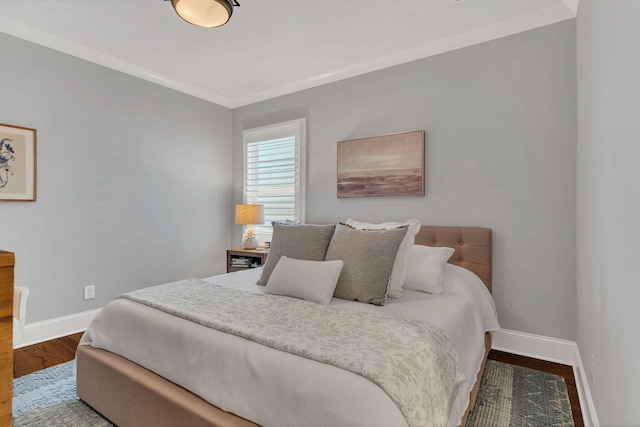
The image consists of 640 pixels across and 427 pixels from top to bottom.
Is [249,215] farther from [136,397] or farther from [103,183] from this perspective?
[136,397]

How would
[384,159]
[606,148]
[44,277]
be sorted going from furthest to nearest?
[384,159]
[44,277]
[606,148]

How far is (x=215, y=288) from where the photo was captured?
213 cm

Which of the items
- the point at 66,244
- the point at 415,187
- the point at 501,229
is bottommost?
the point at 66,244

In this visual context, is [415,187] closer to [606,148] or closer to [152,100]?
[606,148]

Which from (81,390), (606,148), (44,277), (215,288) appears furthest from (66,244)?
(606,148)

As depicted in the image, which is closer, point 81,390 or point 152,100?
point 81,390

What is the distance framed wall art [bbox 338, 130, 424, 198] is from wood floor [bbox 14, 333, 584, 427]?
1504 millimetres

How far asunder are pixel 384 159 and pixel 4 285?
2895 millimetres

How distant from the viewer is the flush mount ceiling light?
1.91 m

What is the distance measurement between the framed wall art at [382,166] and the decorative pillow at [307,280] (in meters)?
1.38

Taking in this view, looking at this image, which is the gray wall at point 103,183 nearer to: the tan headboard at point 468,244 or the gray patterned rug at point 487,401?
the gray patterned rug at point 487,401

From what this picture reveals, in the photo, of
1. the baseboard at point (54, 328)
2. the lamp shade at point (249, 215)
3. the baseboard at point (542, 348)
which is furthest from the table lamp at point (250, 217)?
the baseboard at point (542, 348)

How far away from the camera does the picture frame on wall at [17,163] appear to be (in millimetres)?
2629

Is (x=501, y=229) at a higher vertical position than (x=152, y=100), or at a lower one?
lower
